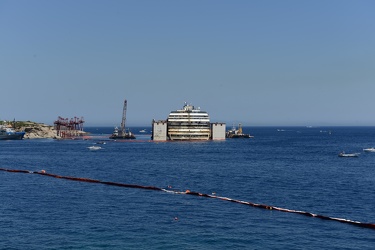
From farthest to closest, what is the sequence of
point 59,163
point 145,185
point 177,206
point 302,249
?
point 59,163 → point 145,185 → point 177,206 → point 302,249

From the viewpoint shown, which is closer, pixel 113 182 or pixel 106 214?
pixel 106 214

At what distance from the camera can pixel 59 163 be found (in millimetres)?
129875

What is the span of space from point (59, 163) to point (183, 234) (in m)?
88.5

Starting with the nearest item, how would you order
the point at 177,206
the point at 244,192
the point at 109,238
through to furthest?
the point at 109,238
the point at 177,206
the point at 244,192

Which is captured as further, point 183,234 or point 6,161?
point 6,161

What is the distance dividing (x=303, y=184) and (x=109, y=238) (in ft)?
157

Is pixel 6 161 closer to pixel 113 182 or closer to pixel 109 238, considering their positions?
pixel 113 182

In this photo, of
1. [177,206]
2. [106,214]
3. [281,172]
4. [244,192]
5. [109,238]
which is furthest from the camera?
[281,172]

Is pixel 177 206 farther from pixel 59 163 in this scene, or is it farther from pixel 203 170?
pixel 59 163

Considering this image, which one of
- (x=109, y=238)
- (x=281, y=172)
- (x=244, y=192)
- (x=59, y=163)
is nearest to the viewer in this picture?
(x=109, y=238)

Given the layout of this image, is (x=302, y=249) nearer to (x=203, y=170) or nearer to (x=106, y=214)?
(x=106, y=214)

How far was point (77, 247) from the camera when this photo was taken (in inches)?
1742

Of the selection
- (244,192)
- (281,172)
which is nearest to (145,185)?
(244,192)

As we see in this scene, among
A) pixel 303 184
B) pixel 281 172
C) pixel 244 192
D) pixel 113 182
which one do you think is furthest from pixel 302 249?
pixel 281 172
